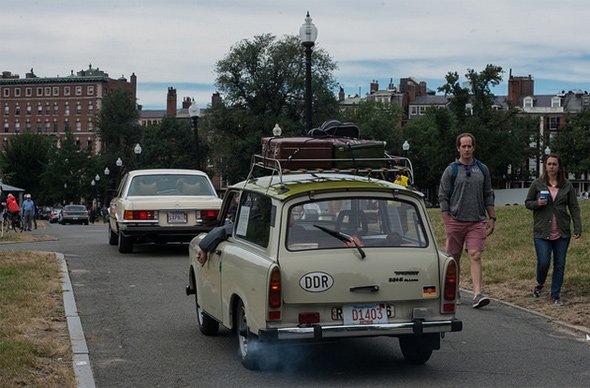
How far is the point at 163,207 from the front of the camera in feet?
60.8

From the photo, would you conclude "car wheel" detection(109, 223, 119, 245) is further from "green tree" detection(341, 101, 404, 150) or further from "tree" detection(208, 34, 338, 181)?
"green tree" detection(341, 101, 404, 150)

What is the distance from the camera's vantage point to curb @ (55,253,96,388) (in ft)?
24.4

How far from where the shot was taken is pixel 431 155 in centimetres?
10288

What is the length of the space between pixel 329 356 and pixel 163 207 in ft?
34.7

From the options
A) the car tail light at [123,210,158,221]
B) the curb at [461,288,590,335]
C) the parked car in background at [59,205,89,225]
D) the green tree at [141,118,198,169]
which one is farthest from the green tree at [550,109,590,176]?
the curb at [461,288,590,335]

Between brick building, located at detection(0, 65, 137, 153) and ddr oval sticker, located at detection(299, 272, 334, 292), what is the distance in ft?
553

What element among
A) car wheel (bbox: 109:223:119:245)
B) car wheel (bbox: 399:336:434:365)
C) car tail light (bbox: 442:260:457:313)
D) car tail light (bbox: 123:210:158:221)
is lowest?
car wheel (bbox: 109:223:119:245)

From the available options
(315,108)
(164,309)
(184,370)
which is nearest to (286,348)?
(184,370)

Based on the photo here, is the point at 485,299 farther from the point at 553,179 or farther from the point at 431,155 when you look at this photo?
the point at 431,155

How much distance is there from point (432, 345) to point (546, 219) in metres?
4.11

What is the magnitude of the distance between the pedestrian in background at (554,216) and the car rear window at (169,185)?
29.5ft

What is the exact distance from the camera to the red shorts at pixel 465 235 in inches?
434

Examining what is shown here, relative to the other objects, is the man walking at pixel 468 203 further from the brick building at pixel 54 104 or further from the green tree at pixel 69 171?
the brick building at pixel 54 104

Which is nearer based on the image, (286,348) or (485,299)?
(286,348)
